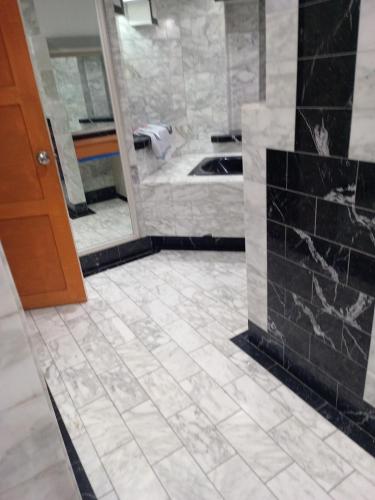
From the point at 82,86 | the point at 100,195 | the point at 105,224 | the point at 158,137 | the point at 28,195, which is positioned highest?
the point at 82,86

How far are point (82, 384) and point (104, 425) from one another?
1.02 feet

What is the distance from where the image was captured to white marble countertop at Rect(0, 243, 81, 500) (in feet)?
2.49

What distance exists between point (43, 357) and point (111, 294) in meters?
0.70

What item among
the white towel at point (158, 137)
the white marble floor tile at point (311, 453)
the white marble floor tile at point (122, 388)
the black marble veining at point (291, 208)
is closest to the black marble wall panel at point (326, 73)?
the black marble veining at point (291, 208)

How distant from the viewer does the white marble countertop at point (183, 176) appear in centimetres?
299

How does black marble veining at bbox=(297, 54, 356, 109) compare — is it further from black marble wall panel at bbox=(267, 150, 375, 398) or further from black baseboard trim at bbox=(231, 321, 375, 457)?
black baseboard trim at bbox=(231, 321, 375, 457)

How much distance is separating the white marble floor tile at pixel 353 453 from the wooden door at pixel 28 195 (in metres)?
1.79

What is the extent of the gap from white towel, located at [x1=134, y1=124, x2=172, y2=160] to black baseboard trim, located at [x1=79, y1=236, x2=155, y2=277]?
0.77 metres

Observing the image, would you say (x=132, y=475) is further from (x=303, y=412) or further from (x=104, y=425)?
(x=303, y=412)

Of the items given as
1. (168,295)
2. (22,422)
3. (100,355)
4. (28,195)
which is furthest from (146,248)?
(22,422)

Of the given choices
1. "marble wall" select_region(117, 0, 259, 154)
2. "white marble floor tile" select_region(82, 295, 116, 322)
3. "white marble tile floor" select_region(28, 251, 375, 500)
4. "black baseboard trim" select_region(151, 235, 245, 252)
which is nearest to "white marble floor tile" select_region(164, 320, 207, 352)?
"white marble tile floor" select_region(28, 251, 375, 500)

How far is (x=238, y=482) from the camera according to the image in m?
1.42

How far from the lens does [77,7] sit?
267cm

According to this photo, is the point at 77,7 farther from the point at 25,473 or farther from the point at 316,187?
the point at 25,473
